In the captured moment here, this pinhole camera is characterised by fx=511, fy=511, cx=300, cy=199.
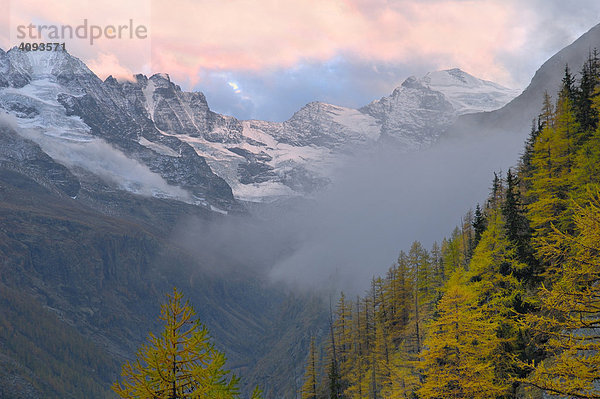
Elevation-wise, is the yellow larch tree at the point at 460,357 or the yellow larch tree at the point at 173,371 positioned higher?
the yellow larch tree at the point at 173,371

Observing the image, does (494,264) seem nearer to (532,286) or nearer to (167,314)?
(532,286)

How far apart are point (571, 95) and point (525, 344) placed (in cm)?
3519

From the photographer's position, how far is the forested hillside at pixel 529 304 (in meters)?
16.1

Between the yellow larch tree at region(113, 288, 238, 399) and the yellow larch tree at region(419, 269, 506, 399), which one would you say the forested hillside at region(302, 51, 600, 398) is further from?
the yellow larch tree at region(113, 288, 238, 399)

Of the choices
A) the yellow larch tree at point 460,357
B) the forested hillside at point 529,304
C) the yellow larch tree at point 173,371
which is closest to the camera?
the forested hillside at point 529,304

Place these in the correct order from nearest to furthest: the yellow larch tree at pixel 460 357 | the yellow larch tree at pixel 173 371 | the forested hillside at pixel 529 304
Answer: the forested hillside at pixel 529 304 → the yellow larch tree at pixel 173 371 → the yellow larch tree at pixel 460 357

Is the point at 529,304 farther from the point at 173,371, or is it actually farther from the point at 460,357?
the point at 173,371

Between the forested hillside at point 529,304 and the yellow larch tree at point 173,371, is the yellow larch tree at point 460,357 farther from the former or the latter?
the yellow larch tree at point 173,371

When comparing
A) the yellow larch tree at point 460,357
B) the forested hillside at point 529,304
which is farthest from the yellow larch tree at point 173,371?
the yellow larch tree at point 460,357

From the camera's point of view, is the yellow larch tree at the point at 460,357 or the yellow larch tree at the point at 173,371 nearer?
the yellow larch tree at the point at 173,371

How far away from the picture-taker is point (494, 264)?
131 feet

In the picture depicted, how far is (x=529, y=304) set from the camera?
1449 inches

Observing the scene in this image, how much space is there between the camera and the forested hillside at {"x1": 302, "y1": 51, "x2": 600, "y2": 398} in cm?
1606

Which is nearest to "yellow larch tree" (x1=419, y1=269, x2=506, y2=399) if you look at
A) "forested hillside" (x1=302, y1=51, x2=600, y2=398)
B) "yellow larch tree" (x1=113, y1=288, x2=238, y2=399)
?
"forested hillside" (x1=302, y1=51, x2=600, y2=398)
